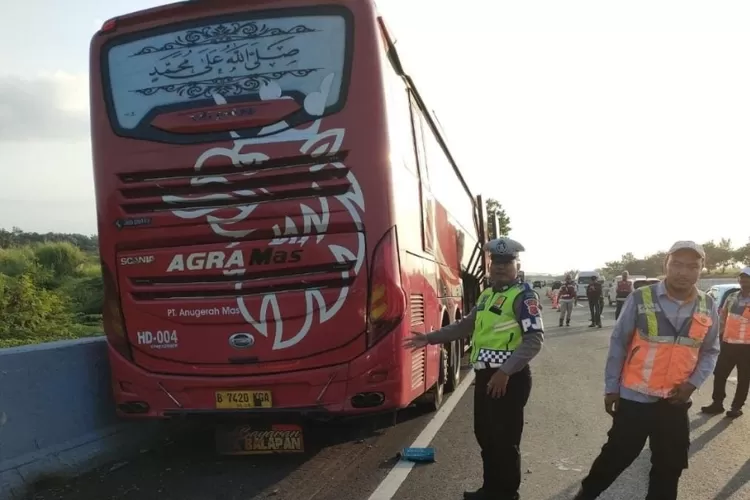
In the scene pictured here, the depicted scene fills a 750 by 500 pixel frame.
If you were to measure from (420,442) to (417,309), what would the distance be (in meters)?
1.48

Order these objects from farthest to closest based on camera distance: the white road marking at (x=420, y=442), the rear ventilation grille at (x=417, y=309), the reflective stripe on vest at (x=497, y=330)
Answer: the rear ventilation grille at (x=417, y=309) < the white road marking at (x=420, y=442) < the reflective stripe on vest at (x=497, y=330)

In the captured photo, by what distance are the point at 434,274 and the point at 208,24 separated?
341cm

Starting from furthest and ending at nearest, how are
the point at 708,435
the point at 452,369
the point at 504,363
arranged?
1. the point at 452,369
2. the point at 708,435
3. the point at 504,363

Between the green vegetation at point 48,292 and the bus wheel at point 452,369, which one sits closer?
the bus wheel at point 452,369

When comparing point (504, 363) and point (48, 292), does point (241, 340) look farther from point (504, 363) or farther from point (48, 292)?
point (48, 292)

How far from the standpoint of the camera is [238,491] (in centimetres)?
534

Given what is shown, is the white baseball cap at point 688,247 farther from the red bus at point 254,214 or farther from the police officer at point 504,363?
the red bus at point 254,214

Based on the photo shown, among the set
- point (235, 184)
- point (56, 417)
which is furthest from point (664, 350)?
point (56, 417)

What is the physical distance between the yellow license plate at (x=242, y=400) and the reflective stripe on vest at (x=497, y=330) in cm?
184

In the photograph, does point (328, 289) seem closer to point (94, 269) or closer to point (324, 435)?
point (324, 435)

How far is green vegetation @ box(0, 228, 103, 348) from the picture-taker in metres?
14.3

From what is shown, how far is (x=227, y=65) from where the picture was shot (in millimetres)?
5785

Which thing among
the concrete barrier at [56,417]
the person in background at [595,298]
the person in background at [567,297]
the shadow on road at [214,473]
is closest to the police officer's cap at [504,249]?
the shadow on road at [214,473]

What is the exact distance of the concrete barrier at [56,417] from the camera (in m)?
5.29
